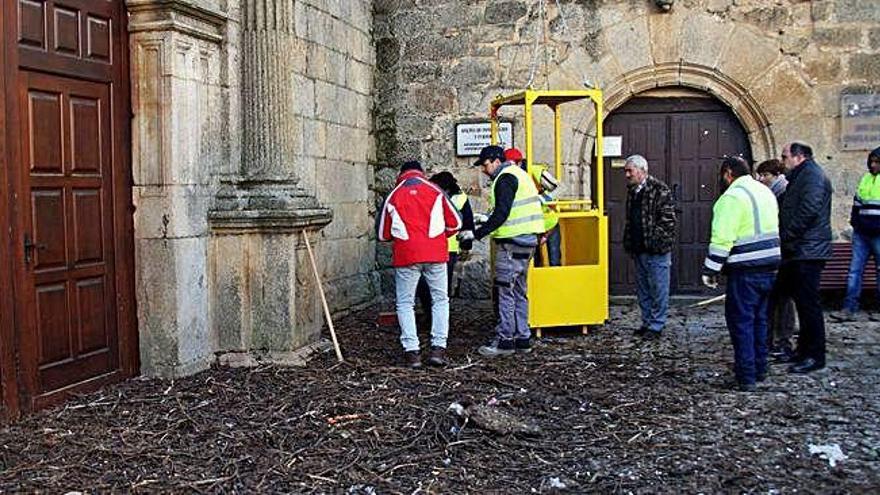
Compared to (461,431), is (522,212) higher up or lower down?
higher up

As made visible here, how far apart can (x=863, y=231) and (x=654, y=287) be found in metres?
2.44

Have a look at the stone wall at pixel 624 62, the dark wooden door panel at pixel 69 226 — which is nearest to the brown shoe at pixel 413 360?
the dark wooden door panel at pixel 69 226

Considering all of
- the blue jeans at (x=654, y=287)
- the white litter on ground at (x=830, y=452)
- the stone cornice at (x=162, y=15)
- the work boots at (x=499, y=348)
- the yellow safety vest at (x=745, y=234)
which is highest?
the stone cornice at (x=162, y=15)

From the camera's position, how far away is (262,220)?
7328 mm

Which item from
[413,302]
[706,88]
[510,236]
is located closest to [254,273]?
[413,302]

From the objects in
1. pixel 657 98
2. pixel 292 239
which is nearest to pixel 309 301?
pixel 292 239

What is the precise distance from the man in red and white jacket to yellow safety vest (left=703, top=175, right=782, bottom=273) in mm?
2066

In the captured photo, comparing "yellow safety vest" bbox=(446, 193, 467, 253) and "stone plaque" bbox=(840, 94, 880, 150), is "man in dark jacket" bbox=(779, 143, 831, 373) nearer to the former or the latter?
"yellow safety vest" bbox=(446, 193, 467, 253)

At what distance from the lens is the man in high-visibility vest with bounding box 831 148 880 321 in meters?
9.45

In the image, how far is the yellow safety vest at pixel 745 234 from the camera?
6391 mm

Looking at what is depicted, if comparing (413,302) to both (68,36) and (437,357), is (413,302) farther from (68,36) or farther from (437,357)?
(68,36)

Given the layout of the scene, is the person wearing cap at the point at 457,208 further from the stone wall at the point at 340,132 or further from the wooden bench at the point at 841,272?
the wooden bench at the point at 841,272

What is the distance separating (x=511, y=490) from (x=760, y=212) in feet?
9.25

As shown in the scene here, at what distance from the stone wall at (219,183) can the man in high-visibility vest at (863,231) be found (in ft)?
17.5
